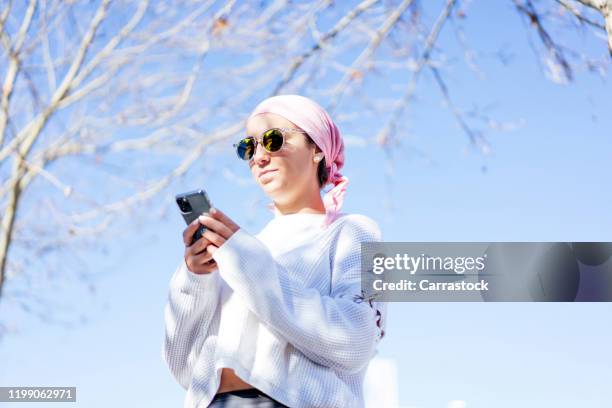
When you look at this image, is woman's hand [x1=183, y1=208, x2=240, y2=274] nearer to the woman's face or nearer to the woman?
the woman

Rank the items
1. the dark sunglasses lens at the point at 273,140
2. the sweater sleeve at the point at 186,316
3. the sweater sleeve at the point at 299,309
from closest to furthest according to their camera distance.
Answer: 1. the sweater sleeve at the point at 299,309
2. the sweater sleeve at the point at 186,316
3. the dark sunglasses lens at the point at 273,140

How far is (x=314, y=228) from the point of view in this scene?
1472mm

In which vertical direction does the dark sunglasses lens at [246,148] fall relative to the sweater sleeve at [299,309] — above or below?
above

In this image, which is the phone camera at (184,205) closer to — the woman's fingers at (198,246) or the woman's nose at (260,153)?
the woman's fingers at (198,246)

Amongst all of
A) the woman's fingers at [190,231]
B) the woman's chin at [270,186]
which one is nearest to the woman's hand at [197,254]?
the woman's fingers at [190,231]

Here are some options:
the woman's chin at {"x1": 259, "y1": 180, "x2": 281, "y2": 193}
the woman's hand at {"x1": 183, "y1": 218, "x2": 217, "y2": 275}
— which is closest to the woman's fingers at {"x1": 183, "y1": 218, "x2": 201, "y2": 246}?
the woman's hand at {"x1": 183, "y1": 218, "x2": 217, "y2": 275}

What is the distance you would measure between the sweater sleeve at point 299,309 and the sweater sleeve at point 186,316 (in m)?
0.11

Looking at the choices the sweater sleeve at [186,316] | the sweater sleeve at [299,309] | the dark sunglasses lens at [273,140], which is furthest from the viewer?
the dark sunglasses lens at [273,140]

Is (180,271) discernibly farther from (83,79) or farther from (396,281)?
(83,79)

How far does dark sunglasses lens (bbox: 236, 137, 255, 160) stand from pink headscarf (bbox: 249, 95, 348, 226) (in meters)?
0.07

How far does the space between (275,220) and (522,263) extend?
1.04 meters

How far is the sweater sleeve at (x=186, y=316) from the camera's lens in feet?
4.23

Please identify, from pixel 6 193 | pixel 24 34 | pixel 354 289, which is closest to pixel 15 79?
pixel 24 34

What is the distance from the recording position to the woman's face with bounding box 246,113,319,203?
1501mm
